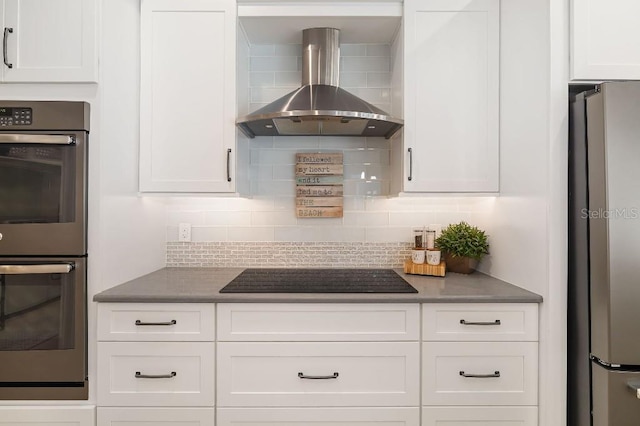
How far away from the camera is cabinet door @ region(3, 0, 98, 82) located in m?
1.65

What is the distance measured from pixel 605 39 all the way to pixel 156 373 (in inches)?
88.0

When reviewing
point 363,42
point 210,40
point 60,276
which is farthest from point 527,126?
point 60,276

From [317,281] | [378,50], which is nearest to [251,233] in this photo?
[317,281]

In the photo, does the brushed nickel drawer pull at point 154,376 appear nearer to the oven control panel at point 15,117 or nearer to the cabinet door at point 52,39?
the oven control panel at point 15,117

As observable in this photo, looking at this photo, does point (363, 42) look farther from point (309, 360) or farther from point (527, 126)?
point (309, 360)

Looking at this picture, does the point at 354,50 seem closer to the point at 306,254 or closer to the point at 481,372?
the point at 306,254

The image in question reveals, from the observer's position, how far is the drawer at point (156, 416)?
164cm

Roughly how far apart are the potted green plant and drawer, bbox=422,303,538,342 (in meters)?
0.48

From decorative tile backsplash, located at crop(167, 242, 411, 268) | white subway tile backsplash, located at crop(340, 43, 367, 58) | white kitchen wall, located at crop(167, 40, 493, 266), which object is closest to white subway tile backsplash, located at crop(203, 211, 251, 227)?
white kitchen wall, located at crop(167, 40, 493, 266)

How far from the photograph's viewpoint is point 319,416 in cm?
165

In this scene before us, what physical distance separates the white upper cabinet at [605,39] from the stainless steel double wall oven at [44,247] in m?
1.97

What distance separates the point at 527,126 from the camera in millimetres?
1732

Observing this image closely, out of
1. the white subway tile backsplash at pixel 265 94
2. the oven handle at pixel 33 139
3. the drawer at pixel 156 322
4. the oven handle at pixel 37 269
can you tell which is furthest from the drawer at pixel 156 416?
the white subway tile backsplash at pixel 265 94

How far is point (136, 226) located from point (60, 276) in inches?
17.2
